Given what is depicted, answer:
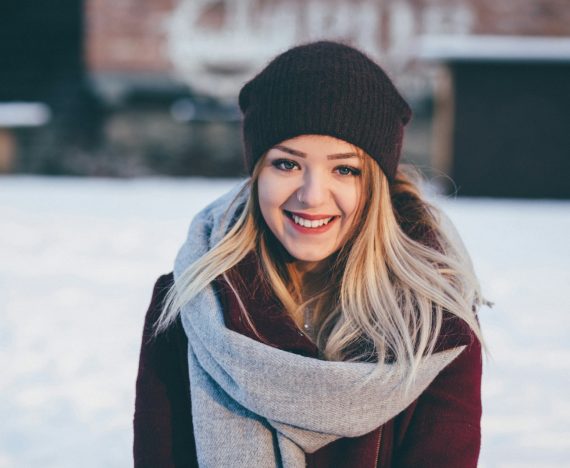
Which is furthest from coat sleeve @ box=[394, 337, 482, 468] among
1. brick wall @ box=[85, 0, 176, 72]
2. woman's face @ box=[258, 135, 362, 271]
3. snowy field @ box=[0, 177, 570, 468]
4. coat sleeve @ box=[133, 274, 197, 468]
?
brick wall @ box=[85, 0, 176, 72]

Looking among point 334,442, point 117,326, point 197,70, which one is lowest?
point 117,326

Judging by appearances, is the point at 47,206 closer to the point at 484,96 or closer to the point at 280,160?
the point at 484,96

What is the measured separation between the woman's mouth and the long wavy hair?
80 millimetres

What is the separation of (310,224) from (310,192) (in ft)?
0.27

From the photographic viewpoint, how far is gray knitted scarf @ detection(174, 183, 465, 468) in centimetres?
133

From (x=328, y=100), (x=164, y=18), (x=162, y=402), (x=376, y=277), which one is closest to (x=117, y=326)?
(x=162, y=402)

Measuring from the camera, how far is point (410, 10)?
35.3 feet

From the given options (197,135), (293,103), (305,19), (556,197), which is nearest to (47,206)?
→ (197,135)

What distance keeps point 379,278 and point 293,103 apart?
1.42 ft

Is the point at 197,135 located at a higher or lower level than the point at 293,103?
lower

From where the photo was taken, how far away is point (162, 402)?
1528 millimetres

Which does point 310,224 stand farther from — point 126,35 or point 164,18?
point 126,35

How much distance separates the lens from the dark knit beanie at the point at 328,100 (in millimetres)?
1426

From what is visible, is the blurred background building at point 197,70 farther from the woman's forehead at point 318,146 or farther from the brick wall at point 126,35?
the woman's forehead at point 318,146
